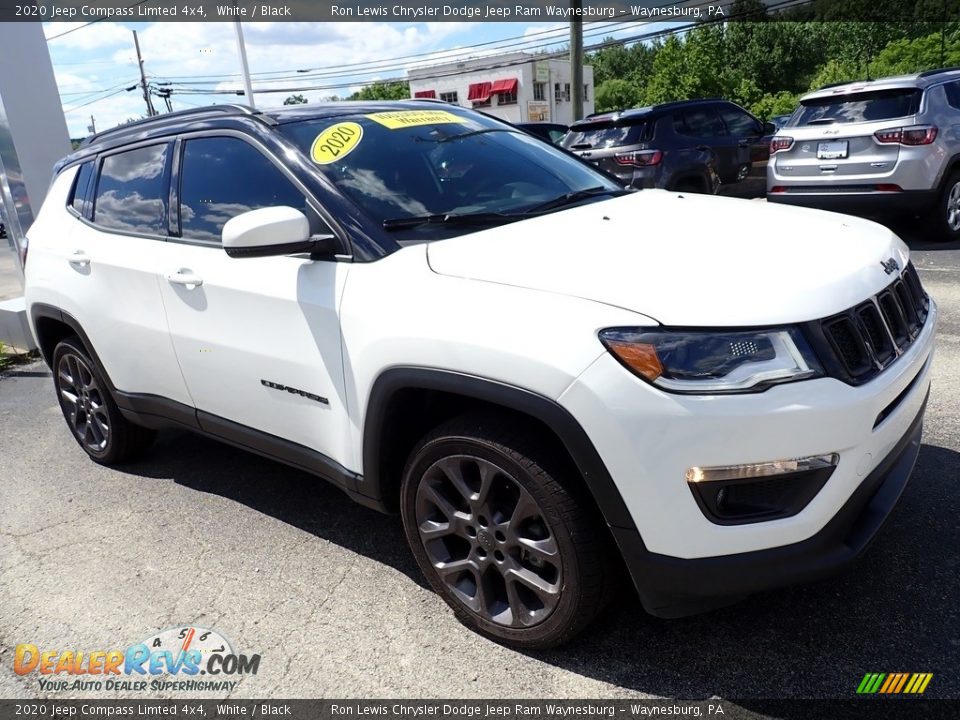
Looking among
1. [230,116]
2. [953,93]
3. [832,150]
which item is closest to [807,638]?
[230,116]

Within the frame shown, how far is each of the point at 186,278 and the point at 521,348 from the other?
169cm

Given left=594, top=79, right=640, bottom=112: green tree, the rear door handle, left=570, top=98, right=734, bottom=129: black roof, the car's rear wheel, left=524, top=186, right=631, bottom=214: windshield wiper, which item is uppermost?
left=524, top=186, right=631, bottom=214: windshield wiper

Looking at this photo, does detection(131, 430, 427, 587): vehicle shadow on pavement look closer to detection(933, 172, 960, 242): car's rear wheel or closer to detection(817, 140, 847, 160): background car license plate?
detection(817, 140, 847, 160): background car license plate

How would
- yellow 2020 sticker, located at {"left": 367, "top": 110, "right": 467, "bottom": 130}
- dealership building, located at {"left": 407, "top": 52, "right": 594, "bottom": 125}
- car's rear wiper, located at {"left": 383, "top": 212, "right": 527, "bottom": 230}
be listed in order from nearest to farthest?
car's rear wiper, located at {"left": 383, "top": 212, "right": 527, "bottom": 230} < yellow 2020 sticker, located at {"left": 367, "top": 110, "right": 467, "bottom": 130} < dealership building, located at {"left": 407, "top": 52, "right": 594, "bottom": 125}

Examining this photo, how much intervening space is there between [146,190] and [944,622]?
142 inches

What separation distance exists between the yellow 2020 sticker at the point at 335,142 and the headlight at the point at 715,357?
1.48 m

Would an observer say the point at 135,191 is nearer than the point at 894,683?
No

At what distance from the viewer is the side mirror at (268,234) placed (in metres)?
2.48

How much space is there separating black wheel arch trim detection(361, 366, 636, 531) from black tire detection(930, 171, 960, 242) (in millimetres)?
7361

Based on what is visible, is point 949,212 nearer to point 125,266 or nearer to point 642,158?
point 642,158

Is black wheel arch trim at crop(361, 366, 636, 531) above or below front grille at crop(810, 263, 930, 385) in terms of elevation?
below

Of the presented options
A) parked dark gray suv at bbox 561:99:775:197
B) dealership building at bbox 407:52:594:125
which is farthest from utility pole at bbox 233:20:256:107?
dealership building at bbox 407:52:594:125

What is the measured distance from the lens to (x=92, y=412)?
420cm

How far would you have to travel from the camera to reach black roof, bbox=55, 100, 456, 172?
10.2 feet
